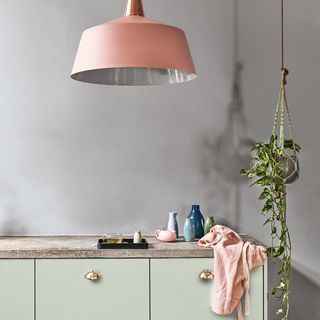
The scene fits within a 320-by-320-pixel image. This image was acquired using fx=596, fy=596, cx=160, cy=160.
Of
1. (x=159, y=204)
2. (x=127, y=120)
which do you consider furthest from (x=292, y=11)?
(x=159, y=204)

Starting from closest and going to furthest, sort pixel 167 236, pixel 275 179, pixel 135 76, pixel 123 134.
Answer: pixel 135 76 < pixel 275 179 < pixel 167 236 < pixel 123 134

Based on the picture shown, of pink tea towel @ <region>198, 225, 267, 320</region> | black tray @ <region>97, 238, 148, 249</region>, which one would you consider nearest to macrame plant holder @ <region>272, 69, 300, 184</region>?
pink tea towel @ <region>198, 225, 267, 320</region>

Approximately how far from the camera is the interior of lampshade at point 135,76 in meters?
2.44

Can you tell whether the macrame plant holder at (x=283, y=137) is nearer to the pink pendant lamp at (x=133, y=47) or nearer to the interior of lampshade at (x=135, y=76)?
the interior of lampshade at (x=135, y=76)

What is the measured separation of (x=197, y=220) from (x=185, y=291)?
1.60 ft

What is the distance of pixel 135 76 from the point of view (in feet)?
8.36

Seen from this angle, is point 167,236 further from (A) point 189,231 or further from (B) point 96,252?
(B) point 96,252

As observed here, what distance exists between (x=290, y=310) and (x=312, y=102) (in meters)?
1.26

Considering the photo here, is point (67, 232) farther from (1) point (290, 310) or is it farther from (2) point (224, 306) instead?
(1) point (290, 310)

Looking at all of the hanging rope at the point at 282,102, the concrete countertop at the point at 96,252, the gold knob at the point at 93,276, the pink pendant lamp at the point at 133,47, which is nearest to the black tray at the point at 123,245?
the concrete countertop at the point at 96,252

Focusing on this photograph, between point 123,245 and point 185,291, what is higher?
point 123,245

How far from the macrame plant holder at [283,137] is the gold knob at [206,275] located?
0.67 metres

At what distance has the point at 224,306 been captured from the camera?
2963 mm

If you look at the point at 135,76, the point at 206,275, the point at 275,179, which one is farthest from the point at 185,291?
the point at 135,76
